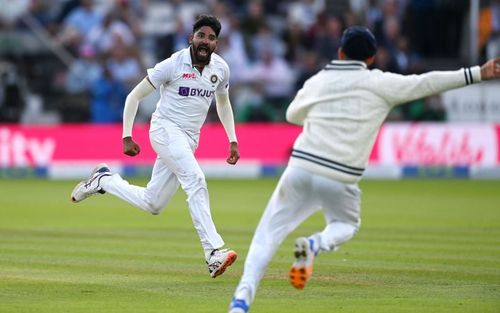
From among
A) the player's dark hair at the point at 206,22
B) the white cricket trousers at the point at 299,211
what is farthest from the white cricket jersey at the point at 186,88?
the white cricket trousers at the point at 299,211

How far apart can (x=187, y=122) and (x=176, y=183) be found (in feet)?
1.75

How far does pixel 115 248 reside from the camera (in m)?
12.1

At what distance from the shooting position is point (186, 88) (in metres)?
9.96

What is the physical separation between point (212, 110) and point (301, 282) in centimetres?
1597

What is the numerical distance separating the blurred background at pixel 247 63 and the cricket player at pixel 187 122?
11.8 meters

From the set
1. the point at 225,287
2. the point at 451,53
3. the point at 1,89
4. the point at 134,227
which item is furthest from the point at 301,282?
the point at 451,53

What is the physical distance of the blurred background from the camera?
22047 mm

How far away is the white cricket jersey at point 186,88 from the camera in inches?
390

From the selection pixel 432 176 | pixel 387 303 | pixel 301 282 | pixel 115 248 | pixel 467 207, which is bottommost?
pixel 432 176

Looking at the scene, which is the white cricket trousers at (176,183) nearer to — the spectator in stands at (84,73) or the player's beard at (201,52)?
the player's beard at (201,52)

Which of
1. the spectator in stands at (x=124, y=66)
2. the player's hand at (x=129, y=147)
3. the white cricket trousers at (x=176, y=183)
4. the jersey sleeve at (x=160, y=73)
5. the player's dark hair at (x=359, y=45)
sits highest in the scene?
the player's dark hair at (x=359, y=45)

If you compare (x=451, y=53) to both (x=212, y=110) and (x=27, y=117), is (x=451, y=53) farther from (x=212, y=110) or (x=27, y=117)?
(x=27, y=117)

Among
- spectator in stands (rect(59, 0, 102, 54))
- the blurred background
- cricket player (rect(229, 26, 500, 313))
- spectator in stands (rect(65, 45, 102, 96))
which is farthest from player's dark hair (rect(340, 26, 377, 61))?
spectator in stands (rect(59, 0, 102, 54))

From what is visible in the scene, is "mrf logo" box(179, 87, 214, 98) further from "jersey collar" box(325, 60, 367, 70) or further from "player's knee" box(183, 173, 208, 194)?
"jersey collar" box(325, 60, 367, 70)
